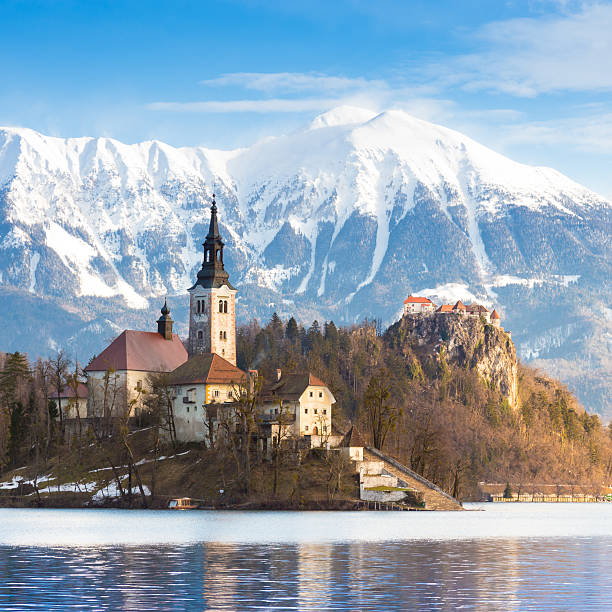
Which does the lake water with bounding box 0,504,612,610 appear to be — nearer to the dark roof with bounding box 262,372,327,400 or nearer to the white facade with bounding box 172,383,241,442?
the dark roof with bounding box 262,372,327,400

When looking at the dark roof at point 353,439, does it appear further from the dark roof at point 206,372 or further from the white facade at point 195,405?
the white facade at point 195,405

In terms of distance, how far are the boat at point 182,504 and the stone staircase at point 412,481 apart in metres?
21.9

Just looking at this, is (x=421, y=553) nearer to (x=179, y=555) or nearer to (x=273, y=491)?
(x=179, y=555)

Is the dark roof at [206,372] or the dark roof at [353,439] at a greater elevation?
the dark roof at [206,372]

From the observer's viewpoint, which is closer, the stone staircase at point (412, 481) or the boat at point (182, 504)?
the boat at point (182, 504)

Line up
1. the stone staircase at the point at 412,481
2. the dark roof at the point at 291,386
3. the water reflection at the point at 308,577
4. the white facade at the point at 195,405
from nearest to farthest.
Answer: the water reflection at the point at 308,577, the stone staircase at the point at 412,481, the dark roof at the point at 291,386, the white facade at the point at 195,405

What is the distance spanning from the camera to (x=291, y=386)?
17912 cm

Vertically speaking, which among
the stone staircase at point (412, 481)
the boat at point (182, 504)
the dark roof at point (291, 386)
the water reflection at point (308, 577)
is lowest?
the water reflection at point (308, 577)

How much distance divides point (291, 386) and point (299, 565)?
99253mm

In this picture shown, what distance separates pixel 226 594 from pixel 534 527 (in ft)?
242

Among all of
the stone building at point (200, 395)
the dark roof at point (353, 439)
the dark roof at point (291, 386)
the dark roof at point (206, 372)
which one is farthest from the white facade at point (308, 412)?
the dark roof at point (206, 372)

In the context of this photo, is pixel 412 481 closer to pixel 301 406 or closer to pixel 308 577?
pixel 301 406

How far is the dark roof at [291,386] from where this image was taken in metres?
177

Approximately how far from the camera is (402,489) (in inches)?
6373
